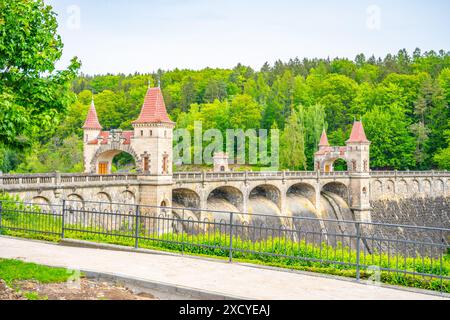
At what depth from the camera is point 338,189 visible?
51.4 m

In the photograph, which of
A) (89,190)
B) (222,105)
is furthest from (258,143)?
(89,190)

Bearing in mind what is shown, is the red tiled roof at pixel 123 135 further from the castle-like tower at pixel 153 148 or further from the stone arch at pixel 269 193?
the stone arch at pixel 269 193

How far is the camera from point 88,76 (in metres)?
138

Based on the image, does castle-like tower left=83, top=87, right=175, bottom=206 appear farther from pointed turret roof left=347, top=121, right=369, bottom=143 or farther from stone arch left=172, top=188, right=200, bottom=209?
pointed turret roof left=347, top=121, right=369, bottom=143

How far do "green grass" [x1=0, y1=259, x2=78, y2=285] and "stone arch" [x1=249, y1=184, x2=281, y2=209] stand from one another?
109ft

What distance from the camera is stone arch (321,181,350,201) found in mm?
50781

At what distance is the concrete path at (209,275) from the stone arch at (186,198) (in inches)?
880

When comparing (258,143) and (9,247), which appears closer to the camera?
(9,247)

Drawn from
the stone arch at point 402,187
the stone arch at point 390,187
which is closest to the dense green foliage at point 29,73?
the stone arch at point 390,187

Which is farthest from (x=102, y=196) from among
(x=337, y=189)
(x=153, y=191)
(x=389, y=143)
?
(x=389, y=143)

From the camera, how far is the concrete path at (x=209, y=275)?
8.73 metres

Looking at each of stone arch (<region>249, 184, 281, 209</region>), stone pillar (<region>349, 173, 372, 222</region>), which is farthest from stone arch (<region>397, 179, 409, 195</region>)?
stone arch (<region>249, 184, 281, 209</region>)

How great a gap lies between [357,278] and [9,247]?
27.8ft

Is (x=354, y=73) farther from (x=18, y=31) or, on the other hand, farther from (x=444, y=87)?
(x=18, y=31)
